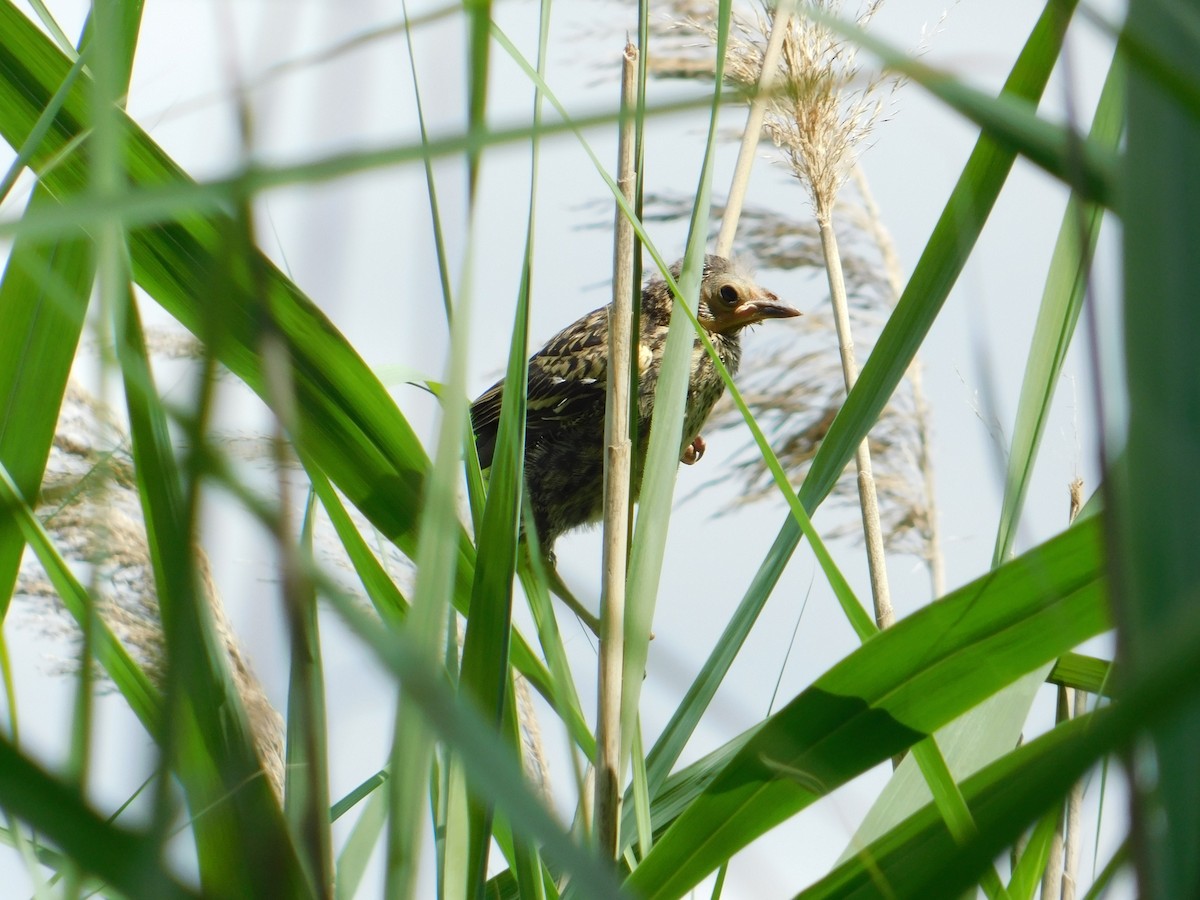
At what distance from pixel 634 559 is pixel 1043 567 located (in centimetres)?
43

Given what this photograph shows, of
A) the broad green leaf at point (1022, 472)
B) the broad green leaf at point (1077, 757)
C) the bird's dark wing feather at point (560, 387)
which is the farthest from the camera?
the bird's dark wing feather at point (560, 387)

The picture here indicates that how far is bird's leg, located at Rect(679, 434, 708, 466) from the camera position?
3793 millimetres

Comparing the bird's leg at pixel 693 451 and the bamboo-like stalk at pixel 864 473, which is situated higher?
the bird's leg at pixel 693 451

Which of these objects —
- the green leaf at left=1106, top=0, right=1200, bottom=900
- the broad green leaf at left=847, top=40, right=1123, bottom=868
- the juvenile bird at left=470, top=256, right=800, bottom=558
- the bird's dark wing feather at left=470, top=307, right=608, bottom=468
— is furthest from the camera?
the bird's dark wing feather at left=470, top=307, right=608, bottom=468

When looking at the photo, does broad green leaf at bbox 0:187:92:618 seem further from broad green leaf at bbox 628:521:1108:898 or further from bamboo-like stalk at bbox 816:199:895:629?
bamboo-like stalk at bbox 816:199:895:629

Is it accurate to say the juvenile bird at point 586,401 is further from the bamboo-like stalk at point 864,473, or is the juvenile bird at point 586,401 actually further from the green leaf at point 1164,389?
the green leaf at point 1164,389

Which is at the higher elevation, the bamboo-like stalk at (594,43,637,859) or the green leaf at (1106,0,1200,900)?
→ the bamboo-like stalk at (594,43,637,859)

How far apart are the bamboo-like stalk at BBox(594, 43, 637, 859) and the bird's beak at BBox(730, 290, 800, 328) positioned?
228cm

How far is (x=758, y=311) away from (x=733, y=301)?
4.2 inches

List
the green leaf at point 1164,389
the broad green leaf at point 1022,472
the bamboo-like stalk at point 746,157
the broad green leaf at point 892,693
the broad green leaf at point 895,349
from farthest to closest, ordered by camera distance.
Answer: the bamboo-like stalk at point 746,157 → the broad green leaf at point 1022,472 → the broad green leaf at point 895,349 → the broad green leaf at point 892,693 → the green leaf at point 1164,389

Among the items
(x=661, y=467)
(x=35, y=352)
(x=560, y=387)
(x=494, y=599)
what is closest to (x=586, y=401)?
(x=560, y=387)

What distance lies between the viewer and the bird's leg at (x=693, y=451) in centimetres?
379

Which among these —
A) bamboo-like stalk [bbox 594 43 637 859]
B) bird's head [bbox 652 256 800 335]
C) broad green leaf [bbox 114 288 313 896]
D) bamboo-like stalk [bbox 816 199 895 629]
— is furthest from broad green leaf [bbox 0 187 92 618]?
bird's head [bbox 652 256 800 335]

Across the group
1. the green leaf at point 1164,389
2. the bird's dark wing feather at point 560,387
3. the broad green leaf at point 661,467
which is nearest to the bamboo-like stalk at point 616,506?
the broad green leaf at point 661,467
